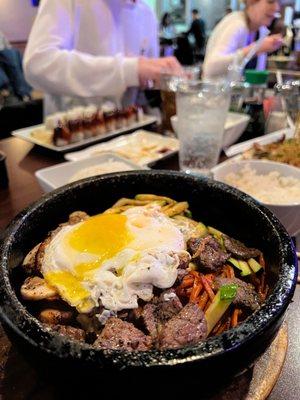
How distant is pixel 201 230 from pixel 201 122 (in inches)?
36.3

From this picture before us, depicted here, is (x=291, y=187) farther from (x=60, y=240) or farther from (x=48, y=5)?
(x=48, y=5)

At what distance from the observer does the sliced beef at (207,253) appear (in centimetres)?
97

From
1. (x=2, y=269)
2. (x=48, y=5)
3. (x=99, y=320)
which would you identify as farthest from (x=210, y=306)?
(x=48, y=5)

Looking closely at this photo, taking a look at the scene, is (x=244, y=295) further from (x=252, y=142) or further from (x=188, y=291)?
(x=252, y=142)

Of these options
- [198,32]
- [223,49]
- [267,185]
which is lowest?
[267,185]

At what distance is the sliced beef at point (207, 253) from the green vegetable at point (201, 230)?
0.08 m

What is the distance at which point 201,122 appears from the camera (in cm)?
191

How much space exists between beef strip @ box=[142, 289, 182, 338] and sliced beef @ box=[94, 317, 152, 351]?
0.10 feet

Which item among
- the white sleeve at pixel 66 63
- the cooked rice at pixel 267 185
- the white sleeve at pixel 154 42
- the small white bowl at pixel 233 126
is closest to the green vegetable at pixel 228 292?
the cooked rice at pixel 267 185

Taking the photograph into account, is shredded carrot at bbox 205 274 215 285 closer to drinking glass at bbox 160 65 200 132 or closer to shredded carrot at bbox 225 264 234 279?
shredded carrot at bbox 225 264 234 279

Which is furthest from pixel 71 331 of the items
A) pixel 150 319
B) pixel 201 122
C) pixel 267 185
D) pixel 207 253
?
pixel 201 122

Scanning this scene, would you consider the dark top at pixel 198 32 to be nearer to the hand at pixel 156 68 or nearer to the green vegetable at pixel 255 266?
the hand at pixel 156 68

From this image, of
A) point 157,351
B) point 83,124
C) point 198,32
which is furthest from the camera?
point 198,32

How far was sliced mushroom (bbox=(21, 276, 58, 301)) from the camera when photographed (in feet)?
2.84
